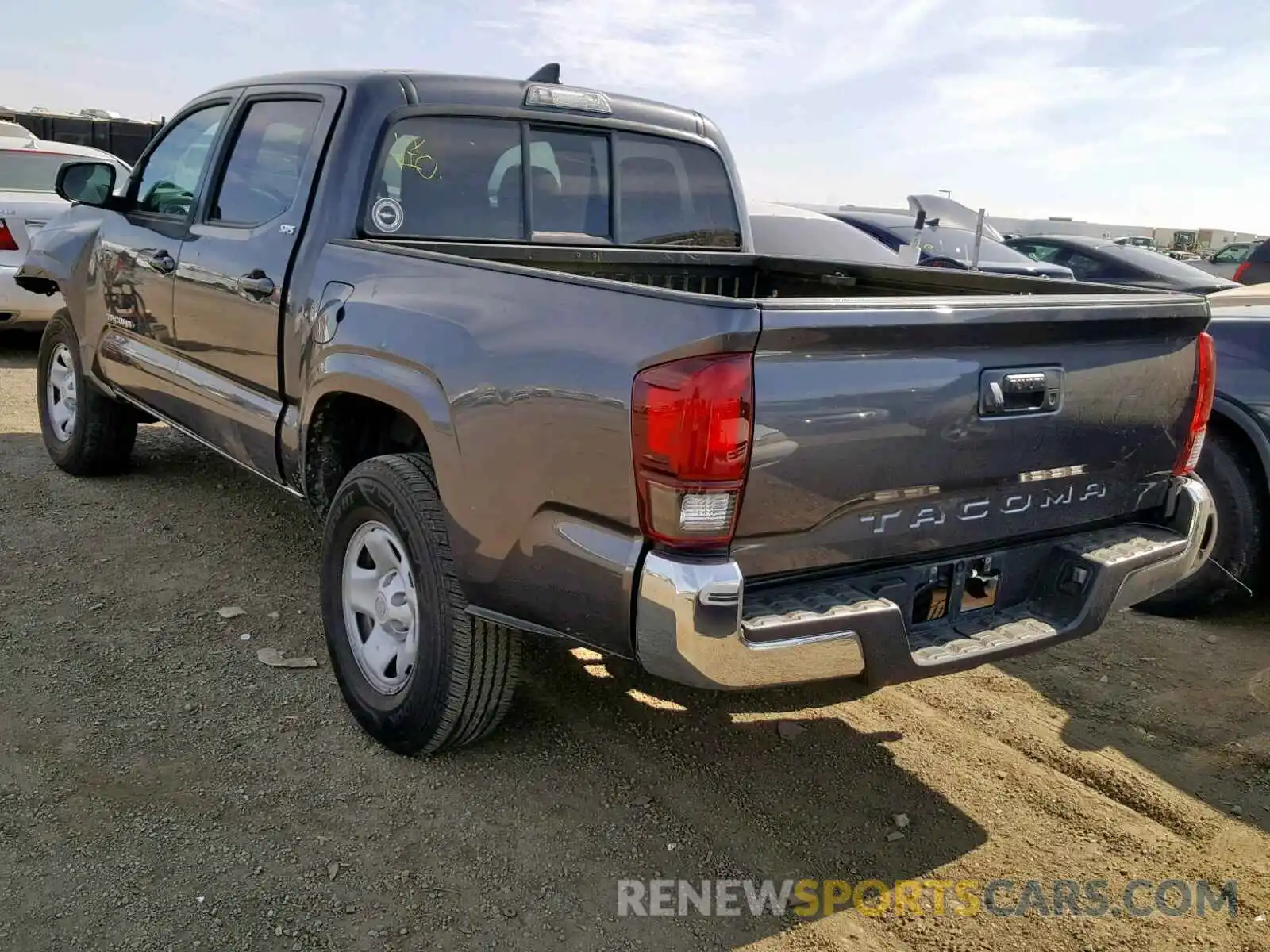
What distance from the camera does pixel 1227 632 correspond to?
449 cm

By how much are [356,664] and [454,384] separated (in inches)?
41.6

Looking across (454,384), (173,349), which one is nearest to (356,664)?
(454,384)

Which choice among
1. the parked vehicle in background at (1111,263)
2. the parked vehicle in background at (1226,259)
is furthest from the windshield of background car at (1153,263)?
the parked vehicle in background at (1226,259)

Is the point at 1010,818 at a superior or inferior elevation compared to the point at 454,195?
inferior

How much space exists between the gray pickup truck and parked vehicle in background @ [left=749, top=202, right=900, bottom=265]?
388 centimetres

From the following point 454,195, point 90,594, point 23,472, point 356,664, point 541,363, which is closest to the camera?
point 541,363

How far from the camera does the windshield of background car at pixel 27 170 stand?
337 inches

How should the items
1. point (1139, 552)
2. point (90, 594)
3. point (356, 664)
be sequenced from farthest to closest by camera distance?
point (90, 594), point (356, 664), point (1139, 552)

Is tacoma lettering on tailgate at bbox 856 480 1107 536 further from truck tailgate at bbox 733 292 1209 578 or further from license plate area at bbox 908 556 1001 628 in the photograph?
license plate area at bbox 908 556 1001 628

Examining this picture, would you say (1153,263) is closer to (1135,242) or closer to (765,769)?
(765,769)

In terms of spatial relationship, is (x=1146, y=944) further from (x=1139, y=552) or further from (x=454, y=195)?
(x=454, y=195)

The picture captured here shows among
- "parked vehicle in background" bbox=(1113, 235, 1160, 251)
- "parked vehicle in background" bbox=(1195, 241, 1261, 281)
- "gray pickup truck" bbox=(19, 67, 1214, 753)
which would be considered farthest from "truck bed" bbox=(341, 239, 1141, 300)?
"parked vehicle in background" bbox=(1195, 241, 1261, 281)

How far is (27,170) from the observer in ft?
28.5

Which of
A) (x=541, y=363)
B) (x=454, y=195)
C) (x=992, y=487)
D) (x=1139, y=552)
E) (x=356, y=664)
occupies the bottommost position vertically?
(x=356, y=664)
